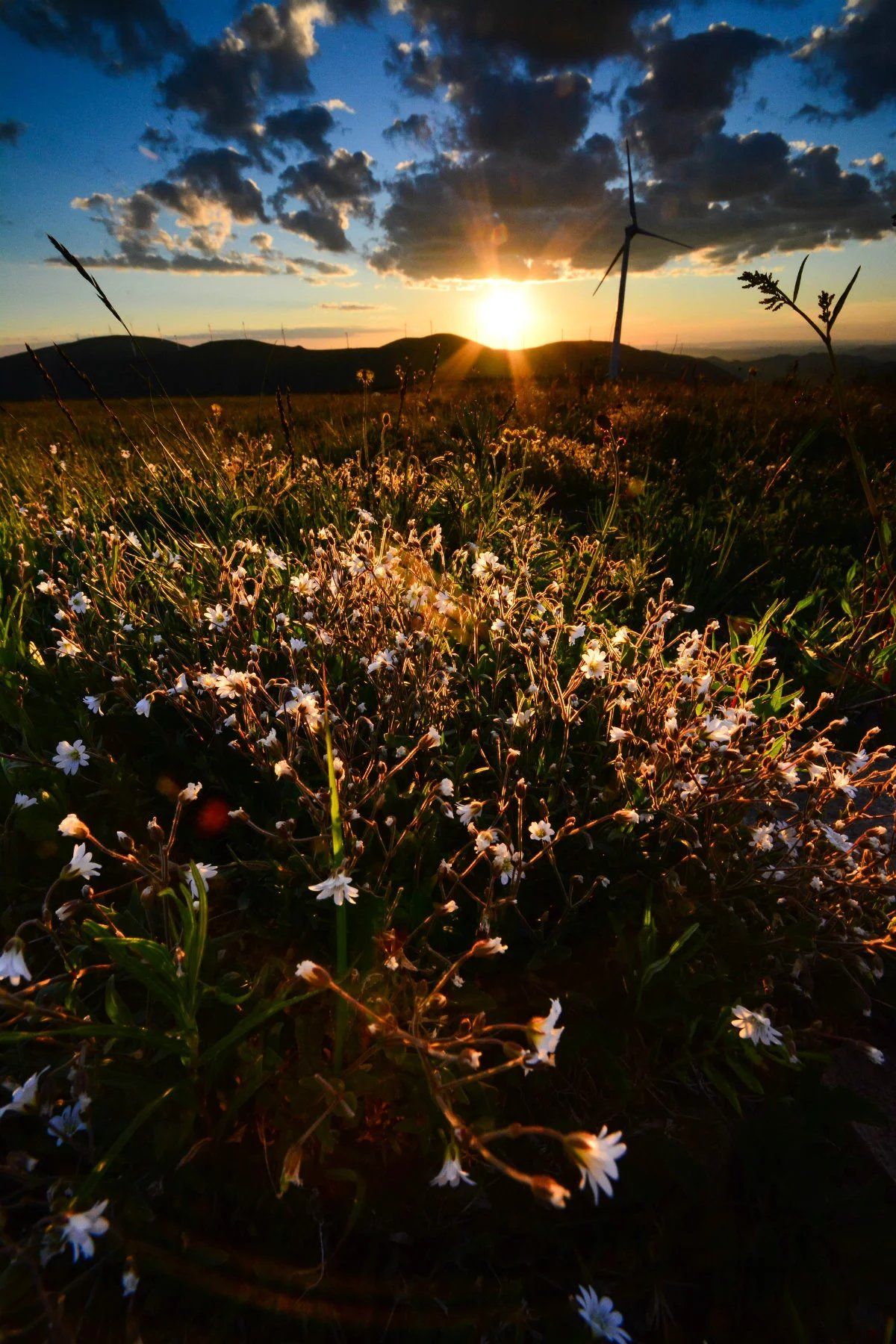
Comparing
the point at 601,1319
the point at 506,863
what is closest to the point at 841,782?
the point at 506,863

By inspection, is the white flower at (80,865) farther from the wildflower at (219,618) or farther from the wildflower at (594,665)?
the wildflower at (594,665)

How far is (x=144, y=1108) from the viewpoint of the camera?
1.35m

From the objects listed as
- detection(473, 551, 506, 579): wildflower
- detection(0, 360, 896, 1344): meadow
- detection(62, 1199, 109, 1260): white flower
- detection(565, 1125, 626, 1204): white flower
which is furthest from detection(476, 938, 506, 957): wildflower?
detection(473, 551, 506, 579): wildflower

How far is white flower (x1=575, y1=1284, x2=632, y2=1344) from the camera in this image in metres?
1.32

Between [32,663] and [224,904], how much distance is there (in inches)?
61.0

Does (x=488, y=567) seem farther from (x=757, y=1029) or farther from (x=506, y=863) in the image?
(x=757, y=1029)

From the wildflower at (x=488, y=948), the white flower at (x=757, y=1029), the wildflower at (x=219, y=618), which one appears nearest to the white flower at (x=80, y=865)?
the wildflower at (x=488, y=948)

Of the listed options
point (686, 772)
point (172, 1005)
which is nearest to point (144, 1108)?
point (172, 1005)

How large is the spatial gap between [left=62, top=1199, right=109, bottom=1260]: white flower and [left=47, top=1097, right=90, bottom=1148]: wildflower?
21cm

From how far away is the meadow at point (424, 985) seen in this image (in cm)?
142

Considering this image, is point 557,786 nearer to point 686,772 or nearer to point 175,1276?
point 686,772

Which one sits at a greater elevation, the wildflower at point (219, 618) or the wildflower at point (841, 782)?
the wildflower at point (219, 618)

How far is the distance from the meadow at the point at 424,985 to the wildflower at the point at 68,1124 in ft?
0.06

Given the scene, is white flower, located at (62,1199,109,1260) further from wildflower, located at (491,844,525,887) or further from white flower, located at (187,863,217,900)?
wildflower, located at (491,844,525,887)
